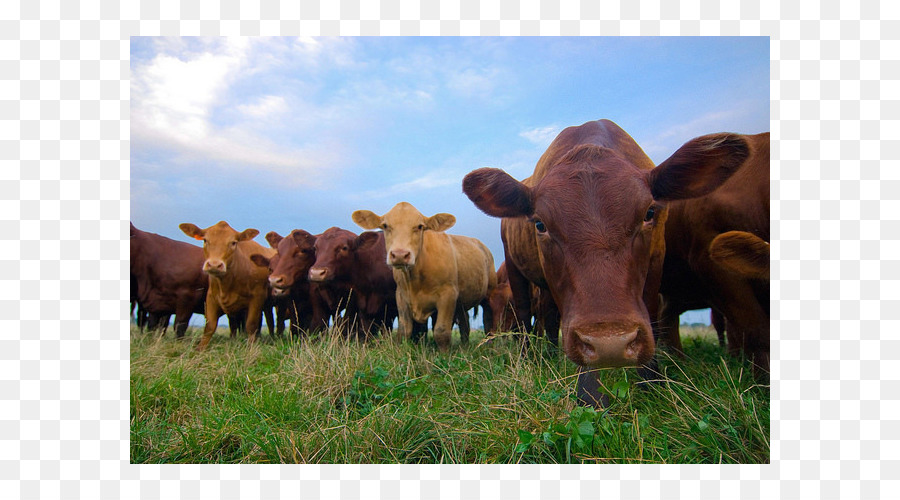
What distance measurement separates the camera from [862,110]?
89.2 inches

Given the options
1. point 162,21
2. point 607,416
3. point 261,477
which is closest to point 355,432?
point 261,477

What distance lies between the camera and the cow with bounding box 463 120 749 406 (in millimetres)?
1944

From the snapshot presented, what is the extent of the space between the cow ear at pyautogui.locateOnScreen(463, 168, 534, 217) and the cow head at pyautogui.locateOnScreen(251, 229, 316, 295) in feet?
14.7

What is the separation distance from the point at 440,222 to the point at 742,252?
12.3ft

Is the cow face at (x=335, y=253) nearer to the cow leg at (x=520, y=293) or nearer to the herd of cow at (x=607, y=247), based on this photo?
the herd of cow at (x=607, y=247)

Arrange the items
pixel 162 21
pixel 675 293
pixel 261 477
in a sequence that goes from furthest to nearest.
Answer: pixel 675 293
pixel 162 21
pixel 261 477

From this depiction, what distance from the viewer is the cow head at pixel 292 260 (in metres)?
6.61

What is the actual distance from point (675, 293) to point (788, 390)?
2.03 metres

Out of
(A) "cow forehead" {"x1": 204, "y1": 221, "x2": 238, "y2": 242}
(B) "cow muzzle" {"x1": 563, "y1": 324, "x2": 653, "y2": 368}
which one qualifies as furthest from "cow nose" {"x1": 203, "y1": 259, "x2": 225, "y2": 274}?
(B) "cow muzzle" {"x1": 563, "y1": 324, "x2": 653, "y2": 368}

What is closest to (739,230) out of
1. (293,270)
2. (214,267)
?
(214,267)

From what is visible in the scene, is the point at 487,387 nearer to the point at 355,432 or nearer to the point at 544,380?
the point at 544,380

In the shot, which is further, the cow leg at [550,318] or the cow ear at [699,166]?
the cow leg at [550,318]

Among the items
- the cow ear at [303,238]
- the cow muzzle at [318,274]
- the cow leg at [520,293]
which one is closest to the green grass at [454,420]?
the cow leg at [520,293]

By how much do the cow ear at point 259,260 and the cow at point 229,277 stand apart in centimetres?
8
